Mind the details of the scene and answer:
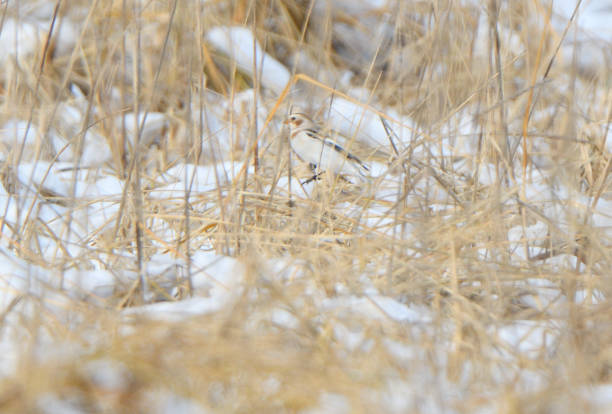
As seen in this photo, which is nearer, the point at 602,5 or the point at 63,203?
the point at 63,203

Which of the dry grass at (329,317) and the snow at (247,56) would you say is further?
the snow at (247,56)

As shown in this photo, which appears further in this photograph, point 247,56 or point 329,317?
point 247,56

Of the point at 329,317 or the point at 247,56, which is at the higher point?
the point at 247,56

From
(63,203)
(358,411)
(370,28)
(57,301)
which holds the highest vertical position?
(370,28)

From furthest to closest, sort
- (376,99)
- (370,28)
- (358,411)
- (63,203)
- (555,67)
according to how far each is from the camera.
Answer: (370,28)
(376,99)
(555,67)
(63,203)
(358,411)

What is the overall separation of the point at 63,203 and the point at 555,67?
2.33 meters

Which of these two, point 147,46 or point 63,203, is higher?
point 147,46

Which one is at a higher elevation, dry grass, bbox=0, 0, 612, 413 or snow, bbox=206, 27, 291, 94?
snow, bbox=206, 27, 291, 94

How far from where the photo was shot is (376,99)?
11.6ft

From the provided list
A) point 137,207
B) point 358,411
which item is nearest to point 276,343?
point 358,411

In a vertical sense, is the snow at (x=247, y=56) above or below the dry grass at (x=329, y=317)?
above

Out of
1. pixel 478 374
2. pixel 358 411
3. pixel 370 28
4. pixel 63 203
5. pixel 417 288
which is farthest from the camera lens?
pixel 370 28

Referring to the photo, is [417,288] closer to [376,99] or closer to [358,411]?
[358,411]

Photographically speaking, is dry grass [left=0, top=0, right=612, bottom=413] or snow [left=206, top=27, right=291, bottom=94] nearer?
dry grass [left=0, top=0, right=612, bottom=413]
